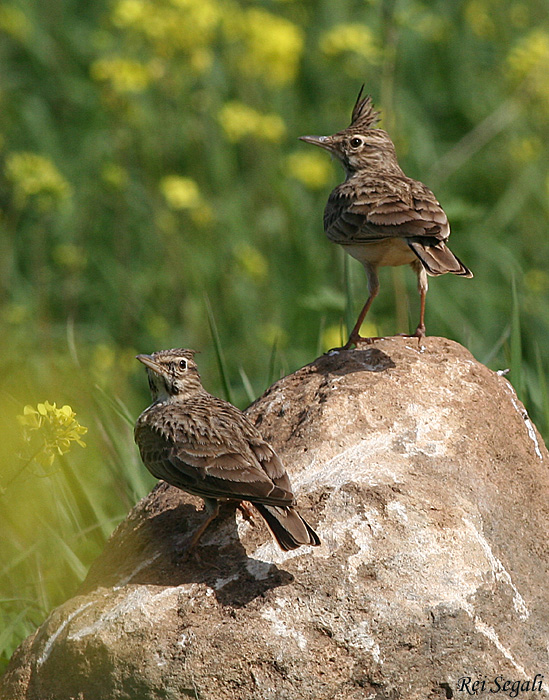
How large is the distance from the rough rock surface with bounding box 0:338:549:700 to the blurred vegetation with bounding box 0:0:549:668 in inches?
106

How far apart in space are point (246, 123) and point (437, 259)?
5831 mm

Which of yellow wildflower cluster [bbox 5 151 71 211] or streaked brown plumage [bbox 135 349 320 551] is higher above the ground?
yellow wildflower cluster [bbox 5 151 71 211]

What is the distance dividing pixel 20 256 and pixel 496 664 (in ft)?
25.9

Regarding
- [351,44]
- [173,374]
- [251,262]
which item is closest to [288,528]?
[173,374]

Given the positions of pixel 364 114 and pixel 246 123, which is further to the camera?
pixel 246 123

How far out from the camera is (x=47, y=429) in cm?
407

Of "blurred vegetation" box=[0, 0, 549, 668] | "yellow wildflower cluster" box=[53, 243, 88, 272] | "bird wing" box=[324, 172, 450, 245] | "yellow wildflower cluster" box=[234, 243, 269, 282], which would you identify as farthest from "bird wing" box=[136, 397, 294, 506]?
"yellow wildflower cluster" box=[234, 243, 269, 282]

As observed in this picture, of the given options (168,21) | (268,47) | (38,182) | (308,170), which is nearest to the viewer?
(38,182)

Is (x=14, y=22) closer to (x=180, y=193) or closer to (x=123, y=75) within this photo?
(x=123, y=75)

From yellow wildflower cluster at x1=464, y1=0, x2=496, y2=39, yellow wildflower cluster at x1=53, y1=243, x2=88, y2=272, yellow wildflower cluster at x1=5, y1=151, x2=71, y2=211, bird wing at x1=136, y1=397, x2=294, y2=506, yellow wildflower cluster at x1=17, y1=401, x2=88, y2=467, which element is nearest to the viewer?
yellow wildflower cluster at x1=17, y1=401, x2=88, y2=467

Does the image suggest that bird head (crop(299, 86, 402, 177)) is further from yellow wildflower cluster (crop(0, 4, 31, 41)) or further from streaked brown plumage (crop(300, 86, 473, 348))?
yellow wildflower cluster (crop(0, 4, 31, 41))

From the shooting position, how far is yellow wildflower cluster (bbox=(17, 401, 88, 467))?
→ 4.06m

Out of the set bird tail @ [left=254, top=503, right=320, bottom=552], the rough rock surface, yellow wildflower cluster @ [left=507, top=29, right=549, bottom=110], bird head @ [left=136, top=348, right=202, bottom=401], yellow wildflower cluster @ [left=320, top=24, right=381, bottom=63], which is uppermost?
yellow wildflower cluster @ [left=320, top=24, right=381, bottom=63]

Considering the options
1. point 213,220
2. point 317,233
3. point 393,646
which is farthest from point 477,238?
point 393,646
